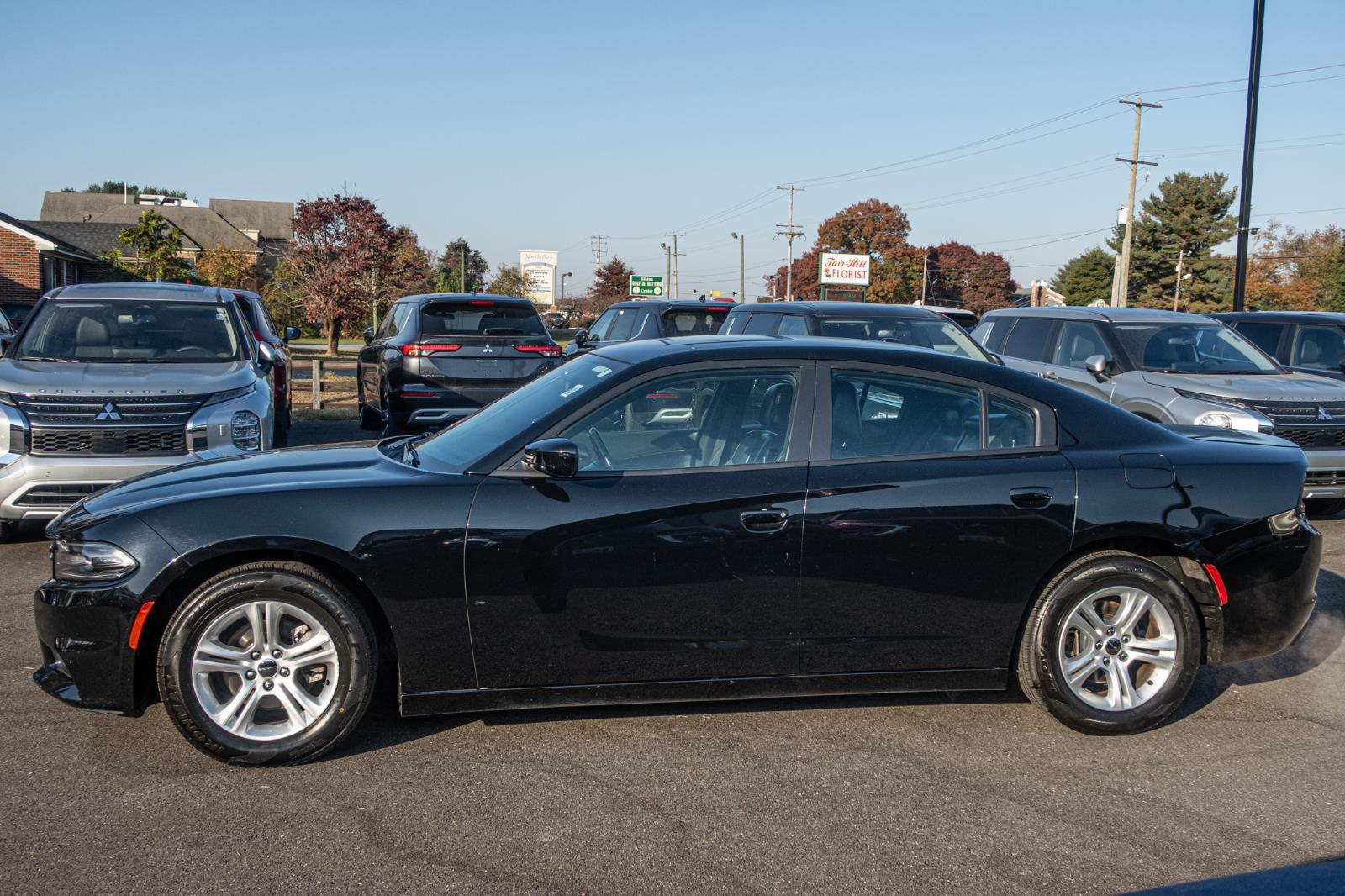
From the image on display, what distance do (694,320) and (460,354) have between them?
3673 mm

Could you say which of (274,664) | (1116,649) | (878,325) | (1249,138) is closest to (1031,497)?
(1116,649)

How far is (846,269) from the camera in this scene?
71.9m

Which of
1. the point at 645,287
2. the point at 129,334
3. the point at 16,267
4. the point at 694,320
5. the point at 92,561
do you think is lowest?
the point at 92,561

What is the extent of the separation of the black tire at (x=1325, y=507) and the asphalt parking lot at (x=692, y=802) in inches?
222

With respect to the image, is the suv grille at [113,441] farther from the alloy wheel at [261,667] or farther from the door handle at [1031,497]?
the door handle at [1031,497]

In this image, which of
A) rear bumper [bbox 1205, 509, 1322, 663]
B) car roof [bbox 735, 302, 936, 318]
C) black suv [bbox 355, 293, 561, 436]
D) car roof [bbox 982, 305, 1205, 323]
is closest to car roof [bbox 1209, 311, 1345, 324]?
car roof [bbox 982, 305, 1205, 323]

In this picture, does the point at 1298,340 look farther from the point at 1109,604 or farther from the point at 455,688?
the point at 455,688

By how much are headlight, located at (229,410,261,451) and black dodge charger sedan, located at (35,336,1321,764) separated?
3190mm

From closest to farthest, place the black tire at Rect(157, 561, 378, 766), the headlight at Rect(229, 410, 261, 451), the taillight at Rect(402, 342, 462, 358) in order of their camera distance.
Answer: the black tire at Rect(157, 561, 378, 766), the headlight at Rect(229, 410, 261, 451), the taillight at Rect(402, 342, 462, 358)

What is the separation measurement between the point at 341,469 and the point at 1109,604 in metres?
3.21

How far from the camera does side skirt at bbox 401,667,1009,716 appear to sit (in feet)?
13.3

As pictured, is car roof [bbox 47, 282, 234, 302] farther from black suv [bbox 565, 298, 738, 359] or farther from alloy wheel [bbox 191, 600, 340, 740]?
alloy wheel [bbox 191, 600, 340, 740]

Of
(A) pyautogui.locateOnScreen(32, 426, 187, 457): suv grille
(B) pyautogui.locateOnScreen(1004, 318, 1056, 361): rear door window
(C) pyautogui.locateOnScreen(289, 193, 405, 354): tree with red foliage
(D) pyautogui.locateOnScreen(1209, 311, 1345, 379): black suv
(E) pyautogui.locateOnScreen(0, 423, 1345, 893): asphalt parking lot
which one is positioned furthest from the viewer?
(C) pyautogui.locateOnScreen(289, 193, 405, 354): tree with red foliage

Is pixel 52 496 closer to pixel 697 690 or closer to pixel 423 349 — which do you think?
pixel 697 690
